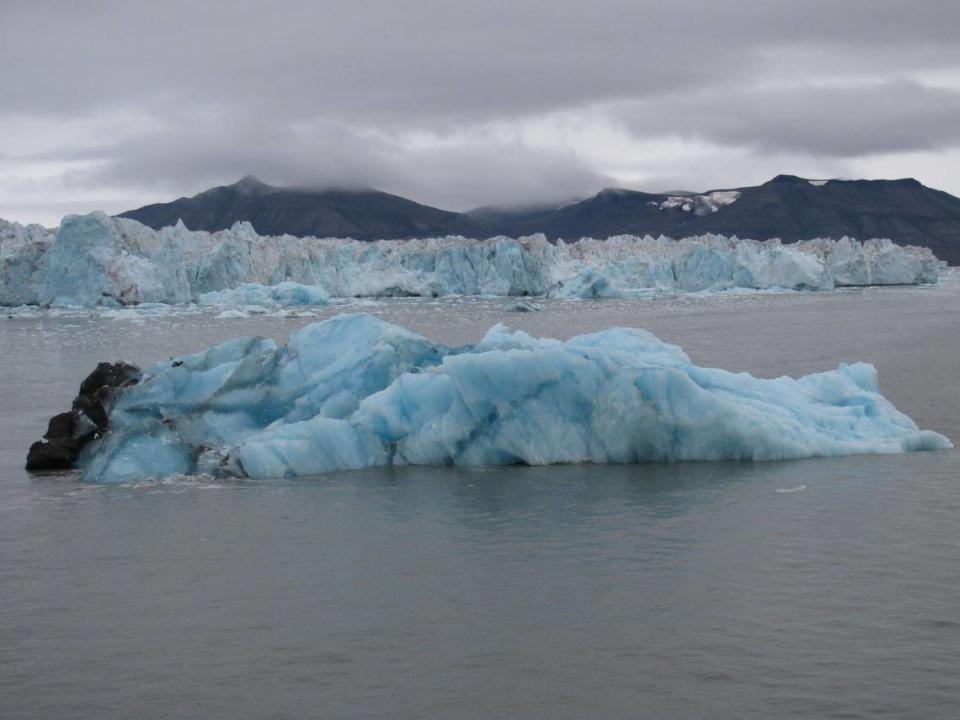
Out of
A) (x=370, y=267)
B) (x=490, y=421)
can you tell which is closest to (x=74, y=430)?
(x=490, y=421)

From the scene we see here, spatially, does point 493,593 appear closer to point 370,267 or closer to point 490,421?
point 490,421

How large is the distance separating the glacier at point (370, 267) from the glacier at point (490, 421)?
106 feet

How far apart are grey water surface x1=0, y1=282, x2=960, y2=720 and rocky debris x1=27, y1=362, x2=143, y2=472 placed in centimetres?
34

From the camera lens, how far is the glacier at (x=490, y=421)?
1006cm

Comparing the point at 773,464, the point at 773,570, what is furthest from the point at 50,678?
the point at 773,464

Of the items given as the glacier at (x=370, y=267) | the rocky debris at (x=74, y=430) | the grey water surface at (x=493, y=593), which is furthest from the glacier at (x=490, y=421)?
the glacier at (x=370, y=267)

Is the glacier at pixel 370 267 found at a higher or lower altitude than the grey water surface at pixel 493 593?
higher

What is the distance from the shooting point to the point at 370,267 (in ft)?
194

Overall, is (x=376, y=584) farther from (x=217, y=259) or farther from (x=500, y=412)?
(x=217, y=259)

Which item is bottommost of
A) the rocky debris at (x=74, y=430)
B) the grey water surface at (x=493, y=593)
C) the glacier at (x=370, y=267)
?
the grey water surface at (x=493, y=593)

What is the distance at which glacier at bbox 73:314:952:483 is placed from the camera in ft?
33.0

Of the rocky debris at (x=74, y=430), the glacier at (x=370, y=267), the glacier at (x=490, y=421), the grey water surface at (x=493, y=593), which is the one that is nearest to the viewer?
the grey water surface at (x=493, y=593)

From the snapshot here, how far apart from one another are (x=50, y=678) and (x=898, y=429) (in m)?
8.43

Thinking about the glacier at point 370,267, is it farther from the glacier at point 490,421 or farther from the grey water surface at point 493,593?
the grey water surface at point 493,593
